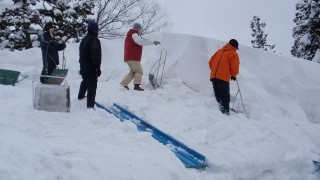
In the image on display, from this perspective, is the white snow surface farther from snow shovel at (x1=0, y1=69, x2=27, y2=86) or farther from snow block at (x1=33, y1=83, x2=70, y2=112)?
snow shovel at (x1=0, y1=69, x2=27, y2=86)

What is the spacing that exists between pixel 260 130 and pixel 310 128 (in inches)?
76.9

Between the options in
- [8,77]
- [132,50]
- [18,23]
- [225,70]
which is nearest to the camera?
[225,70]

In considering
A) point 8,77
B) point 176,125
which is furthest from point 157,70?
point 8,77

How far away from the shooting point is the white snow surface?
3.46m

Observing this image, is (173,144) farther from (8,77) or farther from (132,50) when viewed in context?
(8,77)

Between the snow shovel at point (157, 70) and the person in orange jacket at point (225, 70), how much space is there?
1.85 metres

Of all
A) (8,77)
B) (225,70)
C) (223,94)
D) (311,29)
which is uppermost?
(311,29)

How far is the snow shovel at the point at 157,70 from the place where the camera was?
29.5ft

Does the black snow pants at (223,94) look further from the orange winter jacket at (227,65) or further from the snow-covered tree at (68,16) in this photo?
the snow-covered tree at (68,16)

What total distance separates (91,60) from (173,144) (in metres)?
2.06

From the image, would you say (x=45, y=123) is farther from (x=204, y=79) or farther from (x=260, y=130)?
(x=204, y=79)

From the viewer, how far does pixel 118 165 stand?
11.4 ft

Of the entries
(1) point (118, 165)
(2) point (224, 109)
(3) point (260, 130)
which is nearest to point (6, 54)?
(2) point (224, 109)

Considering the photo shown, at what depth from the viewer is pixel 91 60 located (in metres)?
6.11
